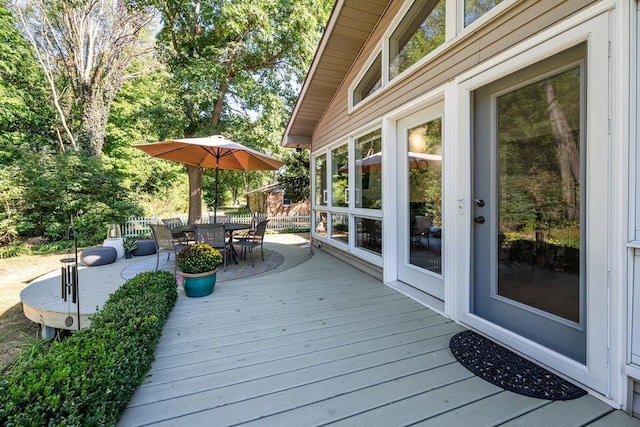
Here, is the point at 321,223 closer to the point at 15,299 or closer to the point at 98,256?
the point at 98,256

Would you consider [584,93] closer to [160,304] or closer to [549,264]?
[549,264]

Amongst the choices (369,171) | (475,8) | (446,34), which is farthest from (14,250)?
(475,8)

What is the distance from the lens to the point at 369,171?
4801 mm

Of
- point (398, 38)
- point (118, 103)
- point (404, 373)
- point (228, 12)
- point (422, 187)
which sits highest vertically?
point (228, 12)

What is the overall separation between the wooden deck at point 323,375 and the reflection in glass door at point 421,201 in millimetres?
469

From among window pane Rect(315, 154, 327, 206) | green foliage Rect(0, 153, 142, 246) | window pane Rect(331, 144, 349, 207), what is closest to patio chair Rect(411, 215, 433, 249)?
window pane Rect(331, 144, 349, 207)

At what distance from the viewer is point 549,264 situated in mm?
2205

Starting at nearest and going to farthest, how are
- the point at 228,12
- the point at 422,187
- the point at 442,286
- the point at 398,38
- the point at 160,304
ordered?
the point at 160,304 < the point at 442,286 < the point at 422,187 < the point at 398,38 < the point at 228,12

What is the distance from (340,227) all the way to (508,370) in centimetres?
405

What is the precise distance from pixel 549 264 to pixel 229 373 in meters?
2.48

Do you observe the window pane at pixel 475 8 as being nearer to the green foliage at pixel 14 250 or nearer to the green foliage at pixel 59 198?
the green foliage at pixel 59 198

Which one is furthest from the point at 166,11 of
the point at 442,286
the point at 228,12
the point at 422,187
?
the point at 442,286

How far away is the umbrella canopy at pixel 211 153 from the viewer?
4980 millimetres

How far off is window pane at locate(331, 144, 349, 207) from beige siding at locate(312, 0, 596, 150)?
0.39 m
